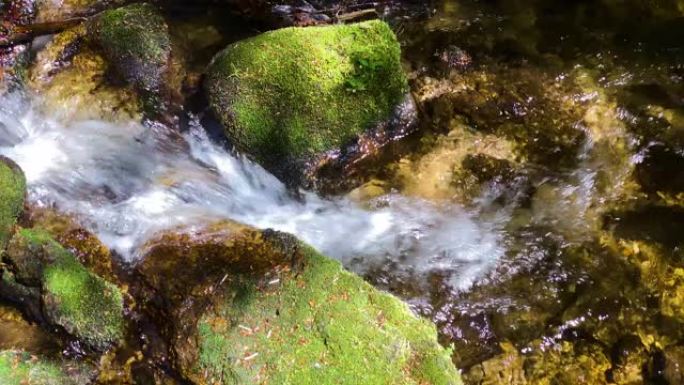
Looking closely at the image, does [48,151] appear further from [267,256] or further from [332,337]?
[332,337]

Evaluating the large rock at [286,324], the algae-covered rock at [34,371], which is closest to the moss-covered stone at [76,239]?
the large rock at [286,324]

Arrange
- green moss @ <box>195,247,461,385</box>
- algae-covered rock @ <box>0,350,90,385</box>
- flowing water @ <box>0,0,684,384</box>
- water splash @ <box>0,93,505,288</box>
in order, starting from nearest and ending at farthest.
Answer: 1. green moss @ <box>195,247,461,385</box>
2. algae-covered rock @ <box>0,350,90,385</box>
3. flowing water @ <box>0,0,684,384</box>
4. water splash @ <box>0,93,505,288</box>

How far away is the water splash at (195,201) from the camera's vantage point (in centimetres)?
487

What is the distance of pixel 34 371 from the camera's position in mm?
3857

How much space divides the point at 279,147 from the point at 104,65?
225 centimetres

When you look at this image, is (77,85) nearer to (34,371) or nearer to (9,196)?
(9,196)

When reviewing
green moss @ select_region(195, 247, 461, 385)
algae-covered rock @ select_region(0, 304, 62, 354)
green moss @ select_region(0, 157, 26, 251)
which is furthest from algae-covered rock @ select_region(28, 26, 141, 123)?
green moss @ select_region(195, 247, 461, 385)

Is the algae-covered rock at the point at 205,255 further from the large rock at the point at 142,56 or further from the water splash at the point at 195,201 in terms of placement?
the large rock at the point at 142,56

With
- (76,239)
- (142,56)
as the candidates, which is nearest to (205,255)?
(76,239)

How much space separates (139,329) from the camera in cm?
425

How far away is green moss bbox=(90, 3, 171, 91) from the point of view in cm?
579

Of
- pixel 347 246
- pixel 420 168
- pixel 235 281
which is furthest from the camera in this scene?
pixel 420 168

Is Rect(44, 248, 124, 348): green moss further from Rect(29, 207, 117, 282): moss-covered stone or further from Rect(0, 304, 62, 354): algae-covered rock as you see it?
Rect(29, 207, 117, 282): moss-covered stone

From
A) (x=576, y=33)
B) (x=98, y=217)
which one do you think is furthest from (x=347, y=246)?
(x=576, y=33)
